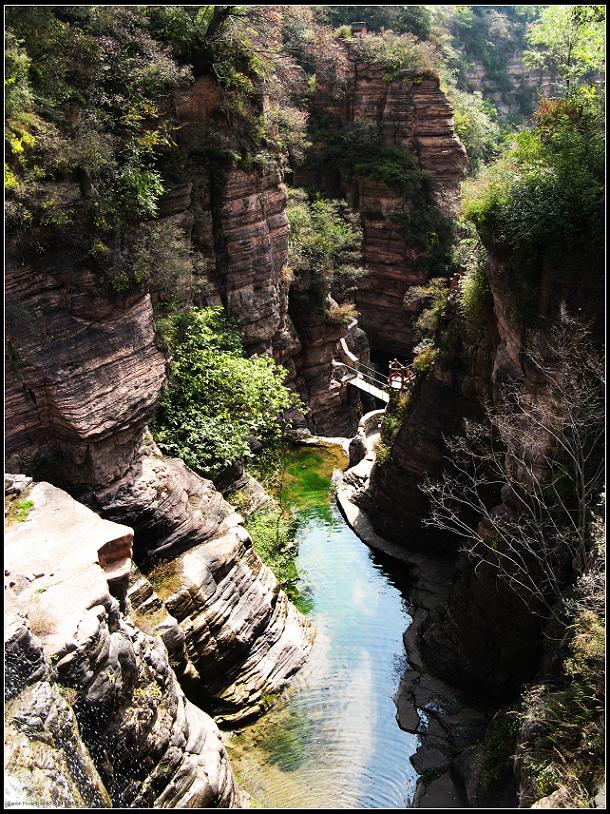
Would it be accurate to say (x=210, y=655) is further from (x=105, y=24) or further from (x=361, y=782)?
(x=105, y=24)

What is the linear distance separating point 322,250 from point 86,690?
23.8 meters

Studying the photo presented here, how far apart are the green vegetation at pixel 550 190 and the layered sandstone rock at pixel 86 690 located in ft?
31.3

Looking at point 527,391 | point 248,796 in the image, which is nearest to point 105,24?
point 527,391

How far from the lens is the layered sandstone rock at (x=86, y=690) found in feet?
23.9

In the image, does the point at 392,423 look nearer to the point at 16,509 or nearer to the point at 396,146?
the point at 16,509

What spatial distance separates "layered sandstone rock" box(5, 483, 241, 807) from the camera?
7273mm

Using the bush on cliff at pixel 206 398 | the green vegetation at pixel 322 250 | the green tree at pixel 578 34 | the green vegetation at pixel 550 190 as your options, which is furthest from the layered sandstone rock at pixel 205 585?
the green vegetation at pixel 322 250

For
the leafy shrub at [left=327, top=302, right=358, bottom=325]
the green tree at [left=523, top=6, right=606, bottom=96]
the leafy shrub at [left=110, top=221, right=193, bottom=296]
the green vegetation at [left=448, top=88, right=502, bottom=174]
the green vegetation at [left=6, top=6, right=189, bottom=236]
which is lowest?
the leafy shrub at [left=327, top=302, right=358, bottom=325]

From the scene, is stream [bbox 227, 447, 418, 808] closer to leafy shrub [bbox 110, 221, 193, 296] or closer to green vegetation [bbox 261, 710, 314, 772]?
green vegetation [bbox 261, 710, 314, 772]

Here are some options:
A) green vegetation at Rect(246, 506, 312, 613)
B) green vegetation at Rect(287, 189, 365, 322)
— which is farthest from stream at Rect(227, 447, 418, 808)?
green vegetation at Rect(287, 189, 365, 322)

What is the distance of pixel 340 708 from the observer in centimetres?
1443

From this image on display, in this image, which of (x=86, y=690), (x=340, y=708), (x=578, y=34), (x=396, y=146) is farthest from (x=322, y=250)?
(x=86, y=690)

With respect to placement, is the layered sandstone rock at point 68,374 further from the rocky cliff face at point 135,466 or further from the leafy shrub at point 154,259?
the leafy shrub at point 154,259

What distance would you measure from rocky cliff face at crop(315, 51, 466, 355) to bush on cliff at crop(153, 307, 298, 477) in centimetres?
2019
